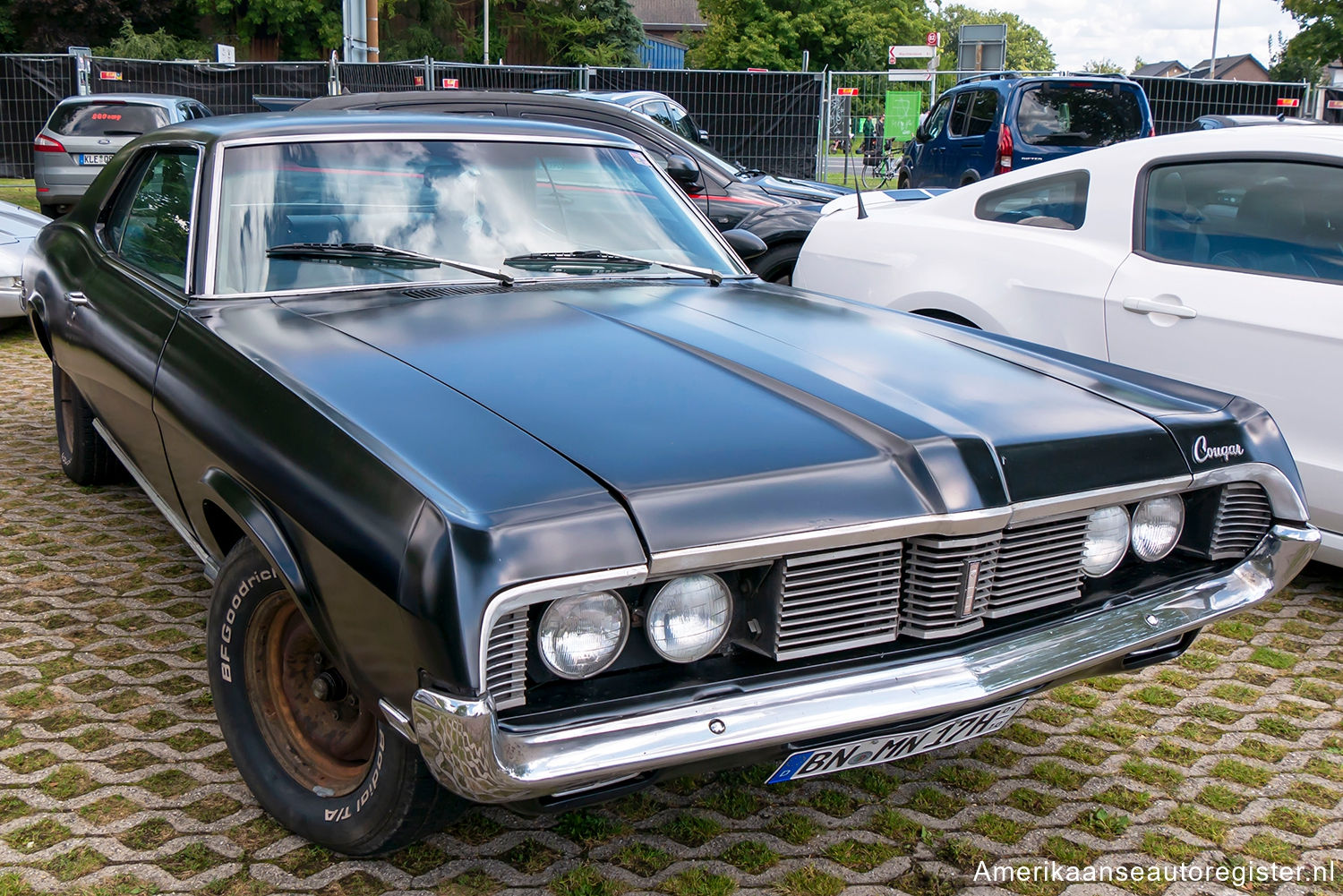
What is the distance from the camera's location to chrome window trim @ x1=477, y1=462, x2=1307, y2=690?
75.0 inches

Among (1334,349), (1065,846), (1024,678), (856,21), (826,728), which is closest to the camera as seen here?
(826,728)

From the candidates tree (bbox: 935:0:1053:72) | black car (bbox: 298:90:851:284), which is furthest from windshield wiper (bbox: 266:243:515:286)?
tree (bbox: 935:0:1053:72)

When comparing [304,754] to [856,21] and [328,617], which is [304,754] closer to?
[328,617]

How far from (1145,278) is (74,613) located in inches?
156

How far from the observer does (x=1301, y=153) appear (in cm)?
412

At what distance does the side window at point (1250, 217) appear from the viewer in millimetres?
4023

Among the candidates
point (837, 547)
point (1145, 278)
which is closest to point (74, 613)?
point (837, 547)

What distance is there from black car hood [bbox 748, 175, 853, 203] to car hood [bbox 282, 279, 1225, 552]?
5.81 metres

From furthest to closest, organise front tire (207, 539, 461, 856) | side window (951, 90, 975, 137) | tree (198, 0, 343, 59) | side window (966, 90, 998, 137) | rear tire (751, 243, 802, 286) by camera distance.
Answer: tree (198, 0, 343, 59)
side window (951, 90, 975, 137)
side window (966, 90, 998, 137)
rear tire (751, 243, 802, 286)
front tire (207, 539, 461, 856)

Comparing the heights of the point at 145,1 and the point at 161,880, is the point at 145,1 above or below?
above

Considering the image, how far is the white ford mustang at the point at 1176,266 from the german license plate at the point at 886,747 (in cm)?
205

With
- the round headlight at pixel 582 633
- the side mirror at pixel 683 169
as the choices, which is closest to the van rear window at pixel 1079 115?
the side mirror at pixel 683 169

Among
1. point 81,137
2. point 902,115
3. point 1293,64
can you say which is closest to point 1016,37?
point 1293,64

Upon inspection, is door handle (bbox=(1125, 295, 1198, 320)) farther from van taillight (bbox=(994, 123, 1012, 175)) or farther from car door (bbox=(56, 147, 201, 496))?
van taillight (bbox=(994, 123, 1012, 175))
